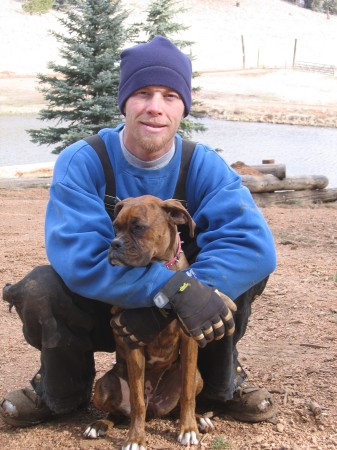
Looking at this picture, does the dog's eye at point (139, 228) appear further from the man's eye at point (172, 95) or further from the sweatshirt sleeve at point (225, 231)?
the man's eye at point (172, 95)

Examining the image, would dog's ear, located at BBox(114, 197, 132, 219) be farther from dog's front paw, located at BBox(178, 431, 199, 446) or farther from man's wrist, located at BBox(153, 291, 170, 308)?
dog's front paw, located at BBox(178, 431, 199, 446)

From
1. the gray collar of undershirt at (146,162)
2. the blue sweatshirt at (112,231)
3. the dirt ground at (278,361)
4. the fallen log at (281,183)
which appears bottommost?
the fallen log at (281,183)

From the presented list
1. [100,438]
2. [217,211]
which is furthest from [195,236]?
[100,438]

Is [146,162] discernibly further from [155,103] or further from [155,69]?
[155,69]

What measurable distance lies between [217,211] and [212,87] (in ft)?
115

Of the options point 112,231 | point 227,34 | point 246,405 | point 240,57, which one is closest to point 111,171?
point 112,231

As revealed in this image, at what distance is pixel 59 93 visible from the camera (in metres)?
15.9

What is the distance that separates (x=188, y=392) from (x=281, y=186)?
8.68 m

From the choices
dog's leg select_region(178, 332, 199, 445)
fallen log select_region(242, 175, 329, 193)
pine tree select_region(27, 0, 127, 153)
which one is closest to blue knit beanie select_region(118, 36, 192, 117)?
dog's leg select_region(178, 332, 199, 445)

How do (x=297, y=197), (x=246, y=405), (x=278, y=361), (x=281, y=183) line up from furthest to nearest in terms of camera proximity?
(x=297, y=197) < (x=281, y=183) < (x=278, y=361) < (x=246, y=405)

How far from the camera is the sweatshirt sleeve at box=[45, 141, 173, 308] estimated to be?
3.24 meters

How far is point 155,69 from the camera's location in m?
3.56

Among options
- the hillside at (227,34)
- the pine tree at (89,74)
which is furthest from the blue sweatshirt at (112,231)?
the hillside at (227,34)

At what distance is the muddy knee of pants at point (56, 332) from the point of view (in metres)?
3.45
